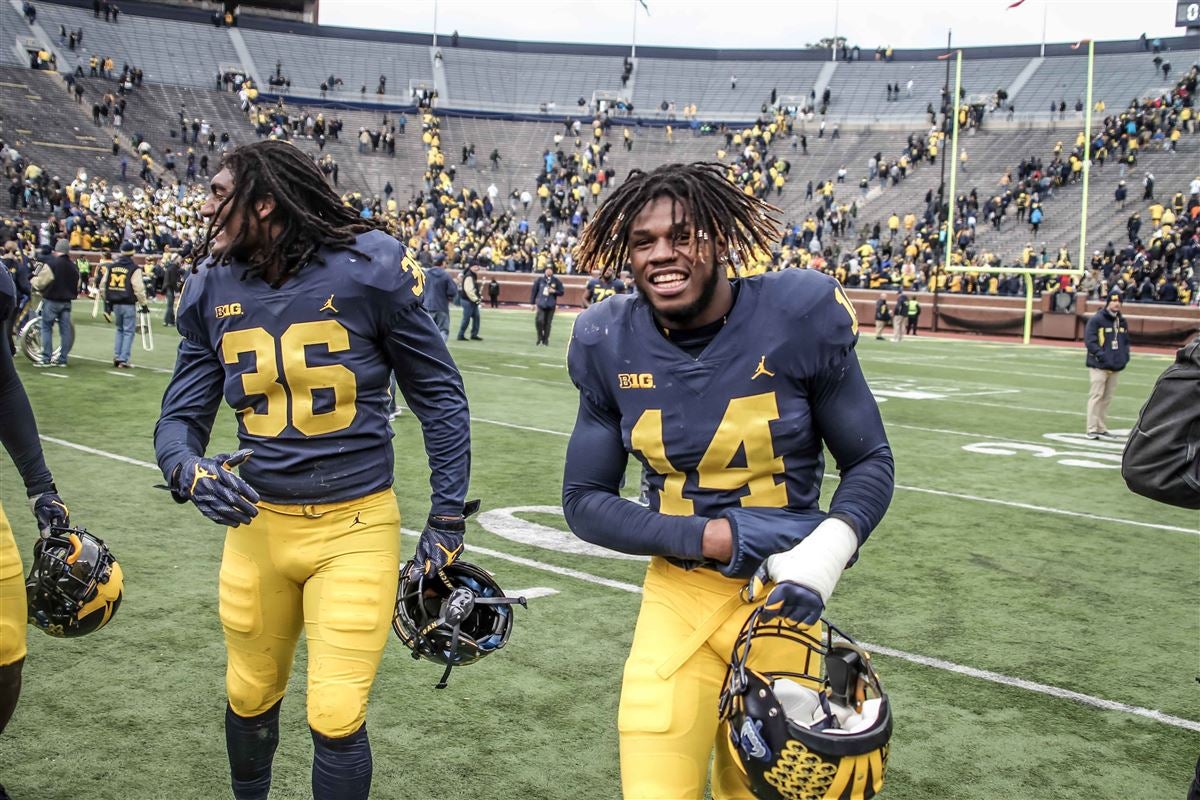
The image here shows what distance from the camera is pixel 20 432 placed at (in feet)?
12.8

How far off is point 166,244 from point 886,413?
990 inches

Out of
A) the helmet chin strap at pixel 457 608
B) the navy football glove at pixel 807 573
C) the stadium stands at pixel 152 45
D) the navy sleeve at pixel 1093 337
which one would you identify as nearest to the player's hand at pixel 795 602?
the navy football glove at pixel 807 573

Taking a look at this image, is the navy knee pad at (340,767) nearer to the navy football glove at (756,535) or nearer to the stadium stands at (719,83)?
the navy football glove at (756,535)

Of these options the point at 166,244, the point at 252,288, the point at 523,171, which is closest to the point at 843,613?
the point at 252,288

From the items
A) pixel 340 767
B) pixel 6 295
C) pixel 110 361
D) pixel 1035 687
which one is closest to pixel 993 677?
pixel 1035 687

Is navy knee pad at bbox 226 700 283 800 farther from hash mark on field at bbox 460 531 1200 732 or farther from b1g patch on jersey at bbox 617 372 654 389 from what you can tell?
hash mark on field at bbox 460 531 1200 732

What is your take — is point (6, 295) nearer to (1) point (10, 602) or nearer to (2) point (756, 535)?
(1) point (10, 602)

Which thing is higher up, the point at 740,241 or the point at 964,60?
the point at 964,60

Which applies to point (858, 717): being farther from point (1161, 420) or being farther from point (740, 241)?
point (740, 241)

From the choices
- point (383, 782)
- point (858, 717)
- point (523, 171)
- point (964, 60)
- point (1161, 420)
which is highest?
point (964, 60)

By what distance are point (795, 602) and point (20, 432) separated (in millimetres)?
2613

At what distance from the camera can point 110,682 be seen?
5062mm

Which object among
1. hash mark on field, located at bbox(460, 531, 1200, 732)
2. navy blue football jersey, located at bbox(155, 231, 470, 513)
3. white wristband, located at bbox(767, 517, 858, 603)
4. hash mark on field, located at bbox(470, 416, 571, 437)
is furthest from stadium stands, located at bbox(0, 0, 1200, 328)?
white wristband, located at bbox(767, 517, 858, 603)

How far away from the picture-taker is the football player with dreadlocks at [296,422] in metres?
3.44
